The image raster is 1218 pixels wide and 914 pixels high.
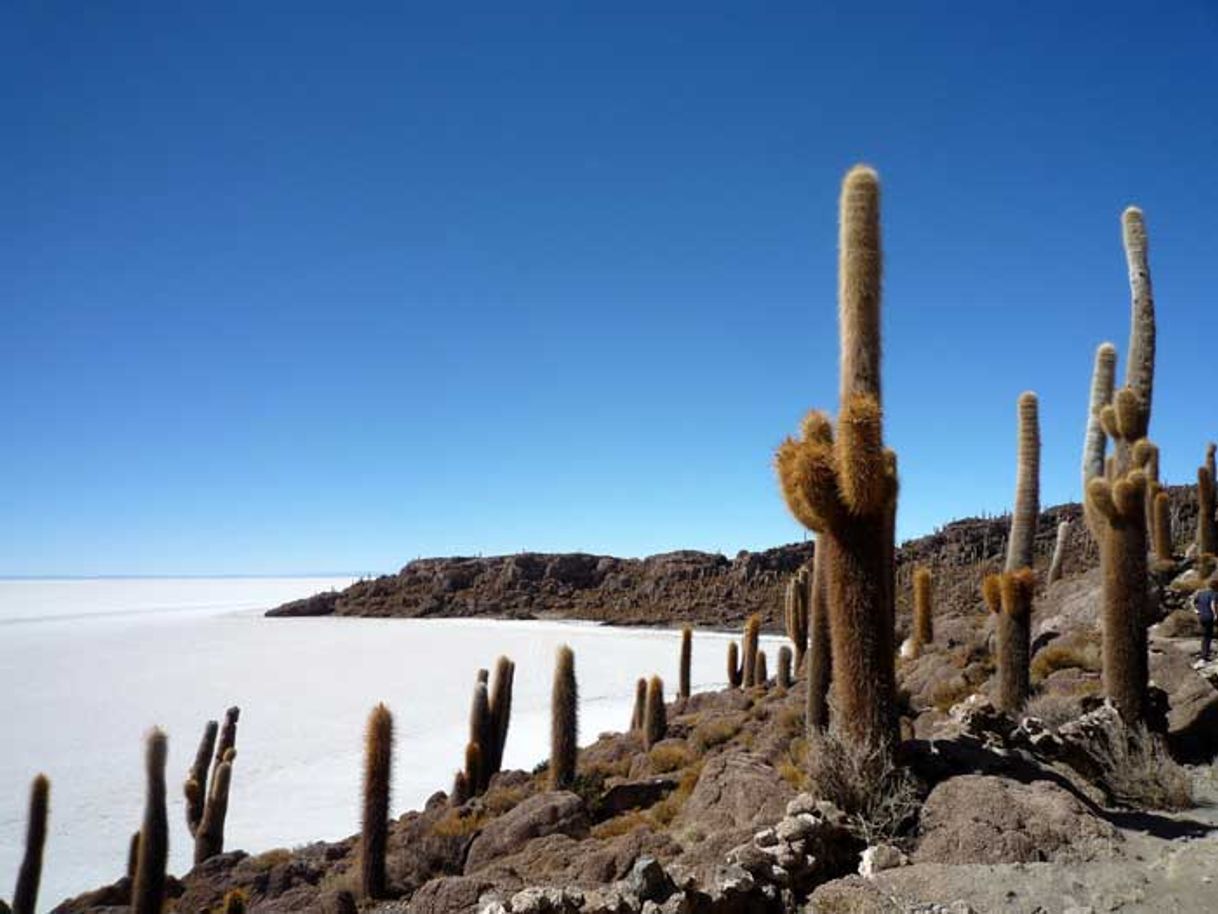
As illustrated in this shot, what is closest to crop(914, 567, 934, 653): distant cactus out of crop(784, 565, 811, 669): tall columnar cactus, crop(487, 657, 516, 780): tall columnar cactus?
crop(784, 565, 811, 669): tall columnar cactus

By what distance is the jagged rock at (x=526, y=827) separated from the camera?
11.2m

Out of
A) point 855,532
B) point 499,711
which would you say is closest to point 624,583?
point 499,711

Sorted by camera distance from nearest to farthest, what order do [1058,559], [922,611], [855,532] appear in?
[855,532] → [922,611] → [1058,559]

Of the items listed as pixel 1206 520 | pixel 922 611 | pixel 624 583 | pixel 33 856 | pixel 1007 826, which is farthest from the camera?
pixel 624 583

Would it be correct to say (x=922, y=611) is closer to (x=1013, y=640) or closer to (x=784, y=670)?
(x=784, y=670)

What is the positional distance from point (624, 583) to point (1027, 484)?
68.0m

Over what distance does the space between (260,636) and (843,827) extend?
206 feet

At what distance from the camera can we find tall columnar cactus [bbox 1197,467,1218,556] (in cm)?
2089

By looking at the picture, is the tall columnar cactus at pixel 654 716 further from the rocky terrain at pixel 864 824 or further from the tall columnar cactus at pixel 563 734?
the tall columnar cactus at pixel 563 734

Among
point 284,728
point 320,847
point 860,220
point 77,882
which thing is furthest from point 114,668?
point 860,220

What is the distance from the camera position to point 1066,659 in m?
15.5

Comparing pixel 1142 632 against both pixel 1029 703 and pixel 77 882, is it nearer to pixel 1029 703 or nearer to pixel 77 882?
pixel 1029 703

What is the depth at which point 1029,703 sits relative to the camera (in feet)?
39.8

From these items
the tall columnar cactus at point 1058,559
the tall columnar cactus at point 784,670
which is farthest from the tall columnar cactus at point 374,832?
the tall columnar cactus at point 1058,559
